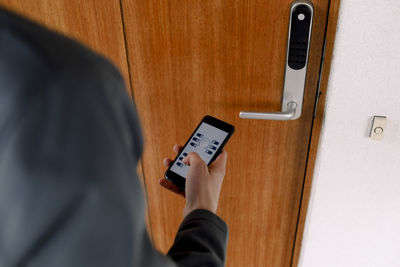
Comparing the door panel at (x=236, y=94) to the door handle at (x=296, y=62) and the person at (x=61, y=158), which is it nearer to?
the door handle at (x=296, y=62)

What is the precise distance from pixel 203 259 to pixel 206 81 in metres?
0.53

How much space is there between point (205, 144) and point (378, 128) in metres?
0.38

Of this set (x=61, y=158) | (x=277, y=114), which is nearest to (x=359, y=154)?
(x=277, y=114)

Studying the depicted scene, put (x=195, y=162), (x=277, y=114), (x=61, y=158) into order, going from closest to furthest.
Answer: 1. (x=61, y=158)
2. (x=195, y=162)
3. (x=277, y=114)

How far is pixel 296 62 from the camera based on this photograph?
2.42 ft

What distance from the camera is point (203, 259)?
1.35 ft

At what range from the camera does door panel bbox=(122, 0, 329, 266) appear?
29.7 inches

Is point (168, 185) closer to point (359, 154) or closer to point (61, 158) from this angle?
point (359, 154)

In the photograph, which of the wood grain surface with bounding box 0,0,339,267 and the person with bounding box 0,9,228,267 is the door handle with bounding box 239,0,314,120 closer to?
the wood grain surface with bounding box 0,0,339,267

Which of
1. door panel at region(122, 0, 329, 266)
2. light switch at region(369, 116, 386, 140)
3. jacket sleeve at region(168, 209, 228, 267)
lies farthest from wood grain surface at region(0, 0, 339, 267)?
jacket sleeve at region(168, 209, 228, 267)

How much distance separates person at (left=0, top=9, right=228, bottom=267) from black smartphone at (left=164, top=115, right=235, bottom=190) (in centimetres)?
49

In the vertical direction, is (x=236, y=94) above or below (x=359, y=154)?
above

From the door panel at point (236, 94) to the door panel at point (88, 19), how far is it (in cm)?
3

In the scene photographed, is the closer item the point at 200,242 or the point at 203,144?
the point at 200,242
